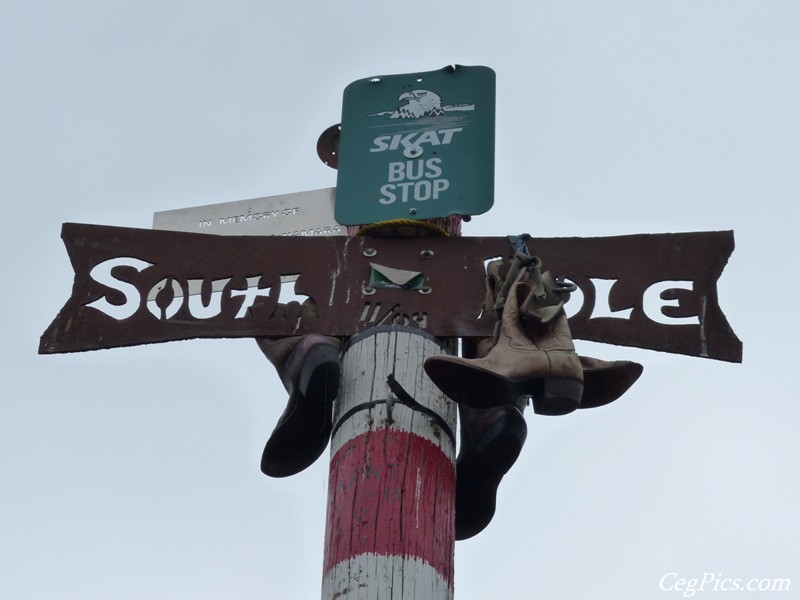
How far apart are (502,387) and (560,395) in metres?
0.16

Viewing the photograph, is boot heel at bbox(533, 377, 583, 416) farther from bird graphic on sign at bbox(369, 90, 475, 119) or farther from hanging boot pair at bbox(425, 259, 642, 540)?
bird graphic on sign at bbox(369, 90, 475, 119)

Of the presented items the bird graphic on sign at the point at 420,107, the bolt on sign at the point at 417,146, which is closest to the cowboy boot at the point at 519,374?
the bolt on sign at the point at 417,146

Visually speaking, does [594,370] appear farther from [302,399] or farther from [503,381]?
[302,399]

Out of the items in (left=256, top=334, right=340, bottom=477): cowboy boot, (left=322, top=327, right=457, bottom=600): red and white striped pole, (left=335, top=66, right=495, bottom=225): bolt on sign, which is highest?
(left=335, top=66, right=495, bottom=225): bolt on sign

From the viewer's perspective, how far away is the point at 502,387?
13.1 ft

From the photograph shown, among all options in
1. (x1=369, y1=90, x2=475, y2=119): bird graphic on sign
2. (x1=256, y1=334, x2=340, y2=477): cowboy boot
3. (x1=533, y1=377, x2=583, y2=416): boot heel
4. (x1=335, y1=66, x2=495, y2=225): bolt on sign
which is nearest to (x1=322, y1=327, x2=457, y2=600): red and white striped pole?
(x1=256, y1=334, x2=340, y2=477): cowboy boot

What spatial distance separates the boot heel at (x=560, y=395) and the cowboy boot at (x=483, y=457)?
0.76 feet

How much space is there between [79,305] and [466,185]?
1308mm

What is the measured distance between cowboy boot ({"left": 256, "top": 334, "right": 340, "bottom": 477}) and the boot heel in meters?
0.62

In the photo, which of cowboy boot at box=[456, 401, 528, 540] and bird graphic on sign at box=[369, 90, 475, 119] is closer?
cowboy boot at box=[456, 401, 528, 540]

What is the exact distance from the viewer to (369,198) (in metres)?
4.80

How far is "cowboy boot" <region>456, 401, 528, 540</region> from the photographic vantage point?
419 centimetres

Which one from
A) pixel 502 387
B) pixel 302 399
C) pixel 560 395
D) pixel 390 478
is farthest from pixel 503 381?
pixel 302 399

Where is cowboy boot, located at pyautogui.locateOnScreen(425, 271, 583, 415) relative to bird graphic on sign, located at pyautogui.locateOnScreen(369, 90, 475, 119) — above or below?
below
